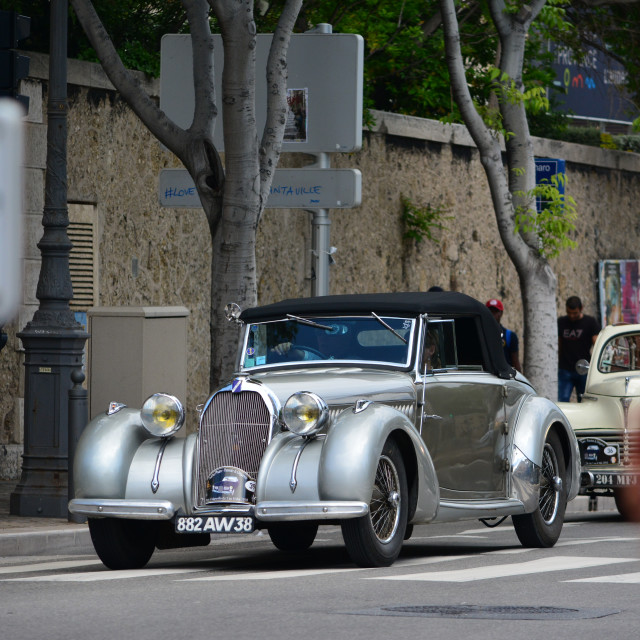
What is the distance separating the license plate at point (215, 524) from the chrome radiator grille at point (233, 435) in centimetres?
13

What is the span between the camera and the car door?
9.78 meters

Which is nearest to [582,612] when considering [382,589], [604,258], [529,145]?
[382,589]

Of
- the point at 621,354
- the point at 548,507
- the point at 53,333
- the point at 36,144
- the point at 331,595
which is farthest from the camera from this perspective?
the point at 36,144

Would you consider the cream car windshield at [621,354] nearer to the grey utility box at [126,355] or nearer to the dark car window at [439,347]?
the grey utility box at [126,355]

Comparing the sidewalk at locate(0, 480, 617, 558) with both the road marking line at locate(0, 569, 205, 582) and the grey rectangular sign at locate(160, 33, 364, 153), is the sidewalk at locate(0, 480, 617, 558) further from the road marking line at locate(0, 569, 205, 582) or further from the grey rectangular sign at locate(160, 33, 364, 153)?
the grey rectangular sign at locate(160, 33, 364, 153)

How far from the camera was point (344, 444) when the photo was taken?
8.45 meters

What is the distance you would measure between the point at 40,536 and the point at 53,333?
7.95 feet

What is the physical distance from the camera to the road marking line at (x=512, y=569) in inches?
322

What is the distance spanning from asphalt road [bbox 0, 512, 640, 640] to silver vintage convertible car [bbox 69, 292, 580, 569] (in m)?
0.30

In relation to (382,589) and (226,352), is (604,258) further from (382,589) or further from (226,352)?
(382,589)

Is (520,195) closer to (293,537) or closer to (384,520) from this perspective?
(293,537)

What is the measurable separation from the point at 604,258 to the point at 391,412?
67.5ft

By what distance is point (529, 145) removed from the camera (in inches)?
727

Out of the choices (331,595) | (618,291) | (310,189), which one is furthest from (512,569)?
(618,291)
